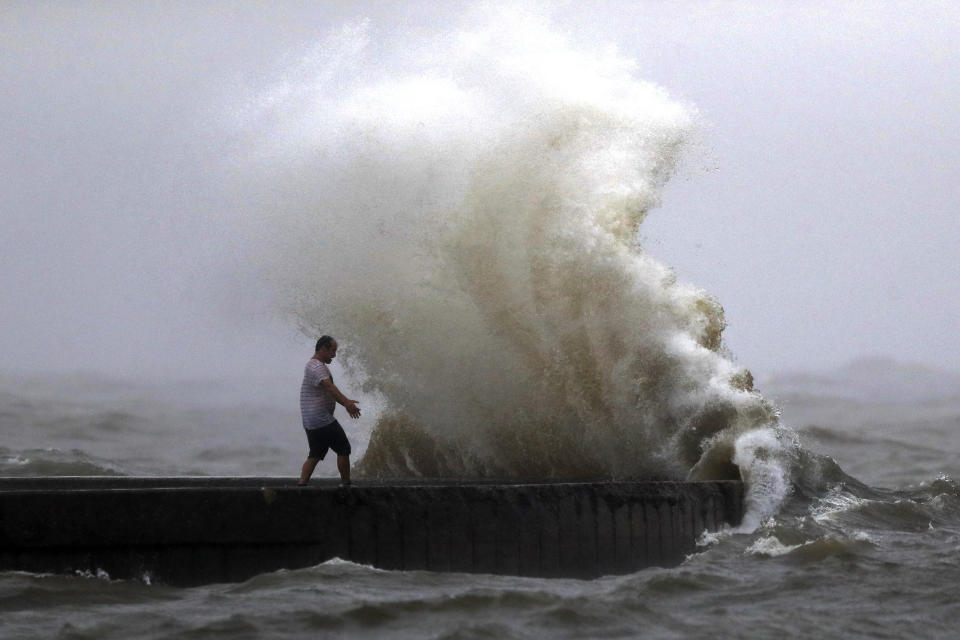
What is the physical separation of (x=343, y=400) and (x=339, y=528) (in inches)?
44.2

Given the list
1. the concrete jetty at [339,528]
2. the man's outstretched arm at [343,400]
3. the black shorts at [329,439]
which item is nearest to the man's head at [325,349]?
the man's outstretched arm at [343,400]

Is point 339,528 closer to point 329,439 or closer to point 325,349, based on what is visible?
point 329,439

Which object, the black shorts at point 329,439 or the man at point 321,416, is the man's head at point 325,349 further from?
the black shorts at point 329,439

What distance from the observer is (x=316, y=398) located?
406 inches

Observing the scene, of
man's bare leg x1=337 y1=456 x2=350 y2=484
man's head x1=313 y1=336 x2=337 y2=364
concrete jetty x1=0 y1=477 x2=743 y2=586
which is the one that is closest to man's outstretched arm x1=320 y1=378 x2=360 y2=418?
man's head x1=313 y1=336 x2=337 y2=364

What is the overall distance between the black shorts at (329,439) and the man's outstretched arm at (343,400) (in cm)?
31

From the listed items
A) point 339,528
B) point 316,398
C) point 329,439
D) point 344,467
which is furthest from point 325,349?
point 339,528

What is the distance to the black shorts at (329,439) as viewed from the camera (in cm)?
1026

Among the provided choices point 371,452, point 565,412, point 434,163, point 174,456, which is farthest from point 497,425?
point 174,456

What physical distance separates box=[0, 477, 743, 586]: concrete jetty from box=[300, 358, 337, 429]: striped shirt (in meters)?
0.76

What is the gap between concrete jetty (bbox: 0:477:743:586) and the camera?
8.44 m

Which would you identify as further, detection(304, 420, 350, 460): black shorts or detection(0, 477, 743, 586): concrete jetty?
detection(304, 420, 350, 460): black shorts

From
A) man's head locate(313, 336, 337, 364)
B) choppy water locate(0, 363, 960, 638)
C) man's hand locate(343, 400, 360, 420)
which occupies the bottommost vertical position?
choppy water locate(0, 363, 960, 638)

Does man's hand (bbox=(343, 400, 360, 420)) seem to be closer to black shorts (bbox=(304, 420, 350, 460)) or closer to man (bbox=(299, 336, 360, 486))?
man (bbox=(299, 336, 360, 486))
